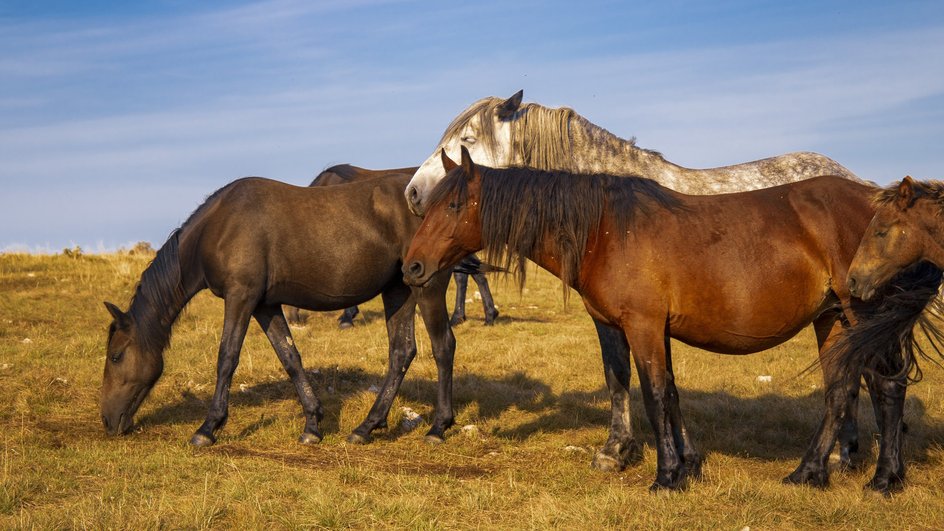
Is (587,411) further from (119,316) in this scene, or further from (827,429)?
(119,316)

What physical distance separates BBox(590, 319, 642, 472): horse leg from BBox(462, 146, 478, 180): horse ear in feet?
5.62

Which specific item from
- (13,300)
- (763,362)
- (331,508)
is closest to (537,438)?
(331,508)

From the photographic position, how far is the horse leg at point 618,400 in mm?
6777

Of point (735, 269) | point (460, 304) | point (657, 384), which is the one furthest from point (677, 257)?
point (460, 304)

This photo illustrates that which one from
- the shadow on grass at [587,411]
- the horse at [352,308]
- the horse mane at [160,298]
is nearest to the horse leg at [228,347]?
the shadow on grass at [587,411]

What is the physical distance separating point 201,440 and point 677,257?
13.9ft

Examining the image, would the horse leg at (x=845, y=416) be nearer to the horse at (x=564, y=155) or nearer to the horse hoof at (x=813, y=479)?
the horse hoof at (x=813, y=479)

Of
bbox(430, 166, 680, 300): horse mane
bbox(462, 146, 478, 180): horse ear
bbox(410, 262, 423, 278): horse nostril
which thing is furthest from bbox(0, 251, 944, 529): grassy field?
bbox(462, 146, 478, 180): horse ear

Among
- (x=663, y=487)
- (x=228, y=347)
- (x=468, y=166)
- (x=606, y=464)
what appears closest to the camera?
(x=663, y=487)

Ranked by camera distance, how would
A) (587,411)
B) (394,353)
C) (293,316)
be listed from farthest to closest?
(293,316) < (587,411) < (394,353)

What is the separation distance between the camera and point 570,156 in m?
7.21

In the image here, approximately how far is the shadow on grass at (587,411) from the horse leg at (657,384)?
1630 mm

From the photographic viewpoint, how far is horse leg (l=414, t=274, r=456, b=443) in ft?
25.9

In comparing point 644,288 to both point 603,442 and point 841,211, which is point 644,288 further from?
point 603,442
